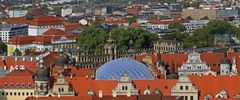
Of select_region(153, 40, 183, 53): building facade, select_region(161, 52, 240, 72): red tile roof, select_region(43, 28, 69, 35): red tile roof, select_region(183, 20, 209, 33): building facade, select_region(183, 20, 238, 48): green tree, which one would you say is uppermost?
select_region(161, 52, 240, 72): red tile roof

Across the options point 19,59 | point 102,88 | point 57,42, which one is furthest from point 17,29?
point 102,88

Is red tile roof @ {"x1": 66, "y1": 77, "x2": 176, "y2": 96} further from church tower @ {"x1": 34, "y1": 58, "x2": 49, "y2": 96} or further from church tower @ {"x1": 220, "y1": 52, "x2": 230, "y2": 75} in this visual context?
church tower @ {"x1": 220, "y1": 52, "x2": 230, "y2": 75}

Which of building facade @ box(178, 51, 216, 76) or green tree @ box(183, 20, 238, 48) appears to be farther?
green tree @ box(183, 20, 238, 48)

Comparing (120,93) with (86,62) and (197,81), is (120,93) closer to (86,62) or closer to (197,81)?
(197,81)

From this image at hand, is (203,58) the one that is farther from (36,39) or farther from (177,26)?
(177,26)

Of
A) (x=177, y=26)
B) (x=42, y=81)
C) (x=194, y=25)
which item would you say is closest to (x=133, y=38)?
(x=177, y=26)

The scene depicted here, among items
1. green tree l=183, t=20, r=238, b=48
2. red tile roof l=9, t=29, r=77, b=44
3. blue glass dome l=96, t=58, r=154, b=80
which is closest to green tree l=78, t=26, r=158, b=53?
green tree l=183, t=20, r=238, b=48
